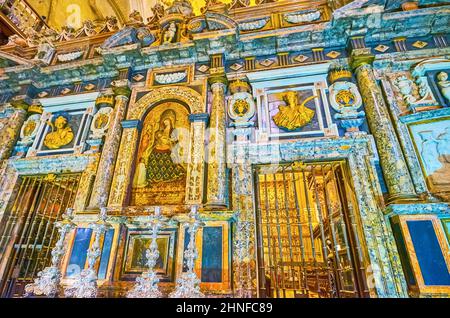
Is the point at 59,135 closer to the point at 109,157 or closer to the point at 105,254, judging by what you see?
the point at 109,157

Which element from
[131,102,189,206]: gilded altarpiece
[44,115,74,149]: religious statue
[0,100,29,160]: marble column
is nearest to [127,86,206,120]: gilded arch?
[131,102,189,206]: gilded altarpiece

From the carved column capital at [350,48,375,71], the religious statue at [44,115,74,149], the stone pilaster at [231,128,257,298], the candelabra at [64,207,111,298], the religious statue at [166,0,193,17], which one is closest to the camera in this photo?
the candelabra at [64,207,111,298]

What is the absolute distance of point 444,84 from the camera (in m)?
4.06

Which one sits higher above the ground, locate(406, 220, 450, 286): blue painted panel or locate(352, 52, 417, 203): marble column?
locate(352, 52, 417, 203): marble column

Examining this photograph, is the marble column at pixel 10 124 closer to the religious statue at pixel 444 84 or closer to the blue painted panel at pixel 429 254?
the blue painted panel at pixel 429 254

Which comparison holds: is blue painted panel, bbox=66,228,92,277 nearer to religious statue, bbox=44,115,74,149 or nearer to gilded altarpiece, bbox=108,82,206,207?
gilded altarpiece, bbox=108,82,206,207

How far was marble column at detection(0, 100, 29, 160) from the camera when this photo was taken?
→ 16.8 feet

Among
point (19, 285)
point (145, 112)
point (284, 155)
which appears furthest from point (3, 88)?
point (284, 155)

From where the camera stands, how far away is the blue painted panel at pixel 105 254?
144 inches

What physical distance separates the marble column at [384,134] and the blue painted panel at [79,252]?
4.60m

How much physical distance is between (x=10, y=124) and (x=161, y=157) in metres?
3.74

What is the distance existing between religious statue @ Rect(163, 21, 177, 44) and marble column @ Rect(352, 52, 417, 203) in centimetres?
372

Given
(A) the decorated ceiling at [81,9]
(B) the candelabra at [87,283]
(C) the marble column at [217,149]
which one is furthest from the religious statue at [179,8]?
(B) the candelabra at [87,283]

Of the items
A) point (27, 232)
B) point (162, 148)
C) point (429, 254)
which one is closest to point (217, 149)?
point (162, 148)
